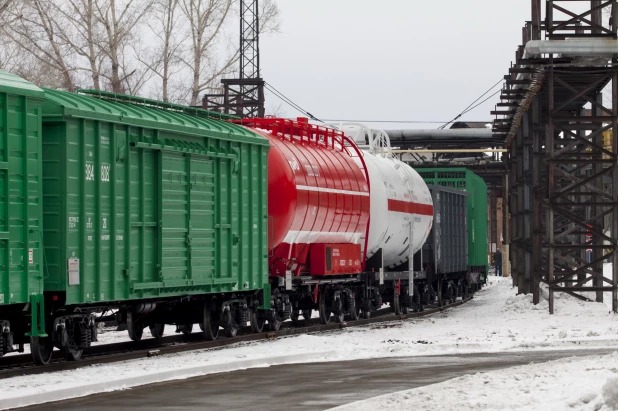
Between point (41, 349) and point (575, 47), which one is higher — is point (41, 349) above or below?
below

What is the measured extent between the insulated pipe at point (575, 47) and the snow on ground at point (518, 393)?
43.3ft

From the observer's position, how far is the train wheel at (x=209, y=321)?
20.5 meters

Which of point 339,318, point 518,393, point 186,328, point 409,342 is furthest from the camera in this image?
point 339,318

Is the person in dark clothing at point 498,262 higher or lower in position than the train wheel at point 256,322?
higher

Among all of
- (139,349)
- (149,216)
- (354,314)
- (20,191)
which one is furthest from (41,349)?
(354,314)

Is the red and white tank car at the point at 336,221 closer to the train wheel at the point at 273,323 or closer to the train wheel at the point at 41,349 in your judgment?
the train wheel at the point at 273,323

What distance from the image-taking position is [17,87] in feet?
48.7

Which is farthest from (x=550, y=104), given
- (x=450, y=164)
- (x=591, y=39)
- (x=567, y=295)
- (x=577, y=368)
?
(x=450, y=164)

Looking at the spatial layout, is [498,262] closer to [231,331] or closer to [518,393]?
[231,331]

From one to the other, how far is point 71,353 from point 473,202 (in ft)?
90.8

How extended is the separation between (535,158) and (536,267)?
2.96 metres

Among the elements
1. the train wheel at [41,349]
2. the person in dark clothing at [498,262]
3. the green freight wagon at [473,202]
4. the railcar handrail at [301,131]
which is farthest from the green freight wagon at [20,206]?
the person in dark clothing at [498,262]

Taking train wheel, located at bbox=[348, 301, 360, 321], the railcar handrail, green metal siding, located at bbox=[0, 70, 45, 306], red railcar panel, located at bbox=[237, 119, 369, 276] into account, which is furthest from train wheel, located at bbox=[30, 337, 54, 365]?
train wheel, located at bbox=[348, 301, 360, 321]

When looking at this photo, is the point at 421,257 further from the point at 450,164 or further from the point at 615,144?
the point at 450,164
